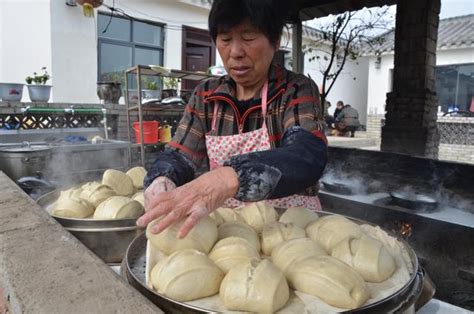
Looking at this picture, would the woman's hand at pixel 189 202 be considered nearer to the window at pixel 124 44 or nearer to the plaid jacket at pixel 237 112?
the plaid jacket at pixel 237 112

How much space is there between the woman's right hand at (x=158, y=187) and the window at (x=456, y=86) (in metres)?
13.2

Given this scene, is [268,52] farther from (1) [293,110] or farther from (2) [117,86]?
(2) [117,86]

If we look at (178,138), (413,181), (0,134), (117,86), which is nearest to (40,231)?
(178,138)

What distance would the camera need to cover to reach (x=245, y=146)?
1.96 metres

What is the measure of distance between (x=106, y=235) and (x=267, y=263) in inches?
29.1

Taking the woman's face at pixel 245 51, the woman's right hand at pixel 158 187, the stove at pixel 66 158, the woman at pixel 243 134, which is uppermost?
the woman's face at pixel 245 51

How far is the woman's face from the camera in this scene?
1.66m

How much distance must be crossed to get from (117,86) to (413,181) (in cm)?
509

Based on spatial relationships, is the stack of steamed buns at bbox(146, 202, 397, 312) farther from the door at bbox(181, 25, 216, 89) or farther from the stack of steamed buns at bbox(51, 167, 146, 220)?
the door at bbox(181, 25, 216, 89)

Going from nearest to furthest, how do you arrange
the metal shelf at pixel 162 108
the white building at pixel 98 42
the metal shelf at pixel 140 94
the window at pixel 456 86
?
1. the metal shelf at pixel 140 94
2. the metal shelf at pixel 162 108
3. the white building at pixel 98 42
4. the window at pixel 456 86

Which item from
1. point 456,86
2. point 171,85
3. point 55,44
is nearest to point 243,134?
point 171,85

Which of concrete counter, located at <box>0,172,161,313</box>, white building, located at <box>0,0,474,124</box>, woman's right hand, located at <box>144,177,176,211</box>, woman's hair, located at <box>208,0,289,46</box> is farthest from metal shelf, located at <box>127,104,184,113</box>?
concrete counter, located at <box>0,172,161,313</box>

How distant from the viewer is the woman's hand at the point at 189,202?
3.55 feet

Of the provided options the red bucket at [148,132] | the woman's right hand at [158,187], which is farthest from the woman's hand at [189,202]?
the red bucket at [148,132]
